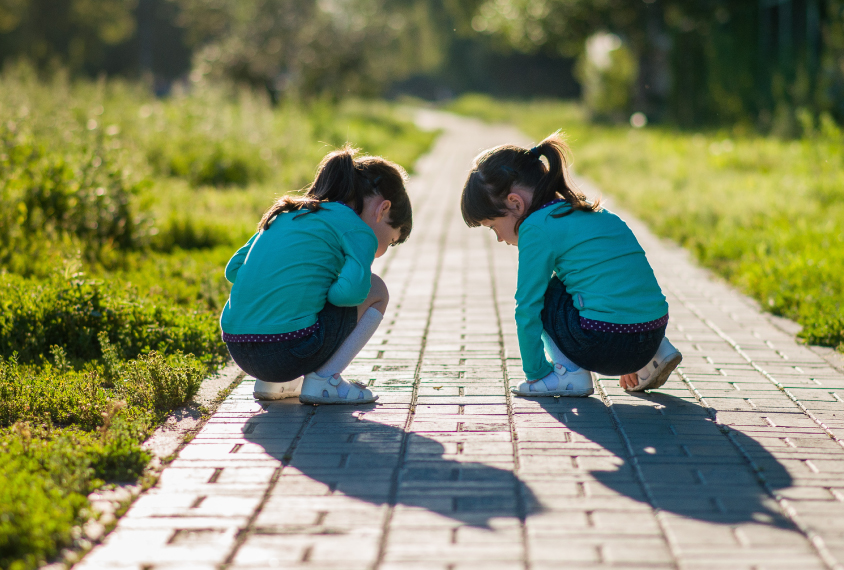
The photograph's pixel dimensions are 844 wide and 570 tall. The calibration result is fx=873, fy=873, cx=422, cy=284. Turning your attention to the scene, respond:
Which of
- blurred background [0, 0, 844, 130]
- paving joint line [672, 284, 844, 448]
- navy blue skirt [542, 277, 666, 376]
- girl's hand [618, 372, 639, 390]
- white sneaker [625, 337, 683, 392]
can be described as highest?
blurred background [0, 0, 844, 130]

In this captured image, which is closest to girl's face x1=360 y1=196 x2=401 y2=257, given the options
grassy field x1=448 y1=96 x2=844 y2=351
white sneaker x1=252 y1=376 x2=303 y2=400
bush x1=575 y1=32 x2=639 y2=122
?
white sneaker x1=252 y1=376 x2=303 y2=400

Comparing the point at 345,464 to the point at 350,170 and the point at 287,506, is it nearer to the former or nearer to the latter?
the point at 287,506

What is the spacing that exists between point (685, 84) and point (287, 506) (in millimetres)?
24788

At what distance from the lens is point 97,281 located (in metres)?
5.10

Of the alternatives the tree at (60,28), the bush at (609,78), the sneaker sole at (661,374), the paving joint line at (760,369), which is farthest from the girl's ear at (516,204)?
the tree at (60,28)

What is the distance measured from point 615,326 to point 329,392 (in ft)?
4.16

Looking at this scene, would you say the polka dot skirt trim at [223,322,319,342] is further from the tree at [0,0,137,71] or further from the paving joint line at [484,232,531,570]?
the tree at [0,0,137,71]

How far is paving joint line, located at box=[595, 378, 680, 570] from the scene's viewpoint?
249cm

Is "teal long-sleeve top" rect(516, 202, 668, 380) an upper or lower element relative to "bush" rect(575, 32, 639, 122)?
lower

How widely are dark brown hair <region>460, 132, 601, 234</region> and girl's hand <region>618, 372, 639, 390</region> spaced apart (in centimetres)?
81

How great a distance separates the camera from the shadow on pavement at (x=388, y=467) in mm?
2818

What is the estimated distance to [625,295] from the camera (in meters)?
3.69

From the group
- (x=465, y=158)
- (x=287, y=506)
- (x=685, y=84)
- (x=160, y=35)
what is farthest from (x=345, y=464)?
(x=160, y=35)

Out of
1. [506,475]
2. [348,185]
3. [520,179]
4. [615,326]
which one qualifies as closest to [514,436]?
[506,475]
